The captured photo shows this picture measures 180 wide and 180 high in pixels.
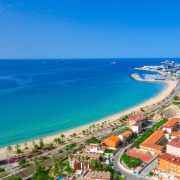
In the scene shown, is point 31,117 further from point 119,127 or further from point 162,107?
point 162,107

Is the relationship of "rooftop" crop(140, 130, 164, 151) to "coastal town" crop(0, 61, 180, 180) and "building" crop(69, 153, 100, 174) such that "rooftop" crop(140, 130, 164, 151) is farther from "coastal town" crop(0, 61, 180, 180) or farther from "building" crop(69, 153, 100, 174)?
"building" crop(69, 153, 100, 174)

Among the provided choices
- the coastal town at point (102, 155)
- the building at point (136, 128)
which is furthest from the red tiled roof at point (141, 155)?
the building at point (136, 128)

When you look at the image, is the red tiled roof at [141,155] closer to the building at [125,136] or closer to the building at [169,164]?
the building at [169,164]

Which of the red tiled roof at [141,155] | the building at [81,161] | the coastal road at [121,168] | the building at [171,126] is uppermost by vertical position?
the building at [171,126]

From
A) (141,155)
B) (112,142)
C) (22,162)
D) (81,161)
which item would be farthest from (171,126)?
(22,162)

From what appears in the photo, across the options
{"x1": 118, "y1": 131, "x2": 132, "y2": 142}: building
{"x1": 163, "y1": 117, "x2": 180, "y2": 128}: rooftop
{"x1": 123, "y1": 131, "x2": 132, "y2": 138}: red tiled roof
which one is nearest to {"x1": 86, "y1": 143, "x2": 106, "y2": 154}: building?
{"x1": 118, "y1": 131, "x2": 132, "y2": 142}: building

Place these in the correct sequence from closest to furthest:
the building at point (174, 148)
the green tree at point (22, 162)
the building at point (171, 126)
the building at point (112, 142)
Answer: the green tree at point (22, 162)
the building at point (174, 148)
the building at point (112, 142)
the building at point (171, 126)

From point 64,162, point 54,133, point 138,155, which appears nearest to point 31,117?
point 54,133
